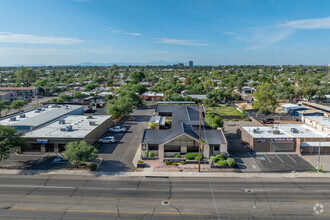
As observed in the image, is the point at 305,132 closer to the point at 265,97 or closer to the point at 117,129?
the point at 265,97

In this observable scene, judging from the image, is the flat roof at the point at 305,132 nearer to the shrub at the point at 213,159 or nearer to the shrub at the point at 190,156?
the shrub at the point at 213,159

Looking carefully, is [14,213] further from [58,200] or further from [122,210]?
[122,210]

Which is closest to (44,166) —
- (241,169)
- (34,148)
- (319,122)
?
(34,148)

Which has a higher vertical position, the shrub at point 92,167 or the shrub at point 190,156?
the shrub at point 190,156

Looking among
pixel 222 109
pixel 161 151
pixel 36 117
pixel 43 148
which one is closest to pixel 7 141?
pixel 43 148

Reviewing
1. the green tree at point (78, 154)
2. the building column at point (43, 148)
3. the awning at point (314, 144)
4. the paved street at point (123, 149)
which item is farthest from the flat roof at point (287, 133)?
the building column at point (43, 148)
